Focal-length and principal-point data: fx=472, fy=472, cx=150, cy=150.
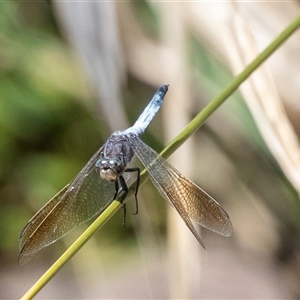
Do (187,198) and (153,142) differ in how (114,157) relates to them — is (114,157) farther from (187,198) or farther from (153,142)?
(153,142)

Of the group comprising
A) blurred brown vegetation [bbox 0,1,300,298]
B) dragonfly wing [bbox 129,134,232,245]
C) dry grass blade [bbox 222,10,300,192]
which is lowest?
blurred brown vegetation [bbox 0,1,300,298]

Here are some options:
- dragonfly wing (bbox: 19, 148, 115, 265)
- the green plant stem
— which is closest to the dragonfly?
dragonfly wing (bbox: 19, 148, 115, 265)

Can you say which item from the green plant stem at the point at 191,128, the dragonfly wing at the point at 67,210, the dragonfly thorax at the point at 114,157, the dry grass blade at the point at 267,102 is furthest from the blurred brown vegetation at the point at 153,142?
the green plant stem at the point at 191,128

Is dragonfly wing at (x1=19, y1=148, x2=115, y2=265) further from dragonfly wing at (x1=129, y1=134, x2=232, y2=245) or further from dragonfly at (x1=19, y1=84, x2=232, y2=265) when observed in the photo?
dragonfly wing at (x1=129, y1=134, x2=232, y2=245)

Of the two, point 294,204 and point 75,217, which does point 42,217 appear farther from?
point 294,204

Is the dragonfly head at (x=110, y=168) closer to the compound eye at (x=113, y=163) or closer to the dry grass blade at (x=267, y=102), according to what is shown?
the compound eye at (x=113, y=163)

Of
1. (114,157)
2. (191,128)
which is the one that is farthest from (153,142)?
(191,128)
